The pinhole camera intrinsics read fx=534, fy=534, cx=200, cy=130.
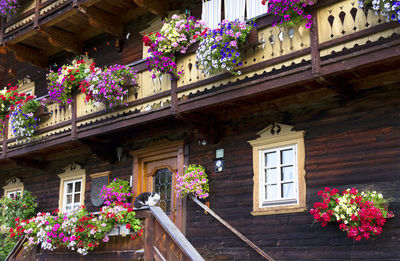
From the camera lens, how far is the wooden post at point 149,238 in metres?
9.53

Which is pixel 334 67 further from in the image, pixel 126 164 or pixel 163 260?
pixel 126 164

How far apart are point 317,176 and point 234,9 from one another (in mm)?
4368

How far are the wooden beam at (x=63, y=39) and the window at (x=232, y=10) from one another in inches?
204

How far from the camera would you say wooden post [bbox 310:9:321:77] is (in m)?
9.27

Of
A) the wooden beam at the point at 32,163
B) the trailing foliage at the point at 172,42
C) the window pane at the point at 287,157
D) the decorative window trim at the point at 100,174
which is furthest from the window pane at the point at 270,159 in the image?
the wooden beam at the point at 32,163

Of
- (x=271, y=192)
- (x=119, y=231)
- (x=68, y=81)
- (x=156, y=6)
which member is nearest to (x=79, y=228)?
(x=119, y=231)

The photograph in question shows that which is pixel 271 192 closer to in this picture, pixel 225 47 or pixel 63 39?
pixel 225 47

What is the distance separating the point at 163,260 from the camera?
30.4 ft

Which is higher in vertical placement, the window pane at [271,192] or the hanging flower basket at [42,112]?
the hanging flower basket at [42,112]

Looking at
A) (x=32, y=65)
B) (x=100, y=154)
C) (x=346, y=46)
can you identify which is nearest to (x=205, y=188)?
(x=100, y=154)

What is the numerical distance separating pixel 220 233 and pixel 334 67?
4511mm

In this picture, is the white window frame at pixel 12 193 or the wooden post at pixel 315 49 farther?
the white window frame at pixel 12 193

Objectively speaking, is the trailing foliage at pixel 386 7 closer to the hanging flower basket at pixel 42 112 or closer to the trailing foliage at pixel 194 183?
the trailing foliage at pixel 194 183

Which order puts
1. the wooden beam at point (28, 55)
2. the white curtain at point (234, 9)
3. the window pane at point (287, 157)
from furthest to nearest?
the wooden beam at point (28, 55)
the white curtain at point (234, 9)
the window pane at point (287, 157)
